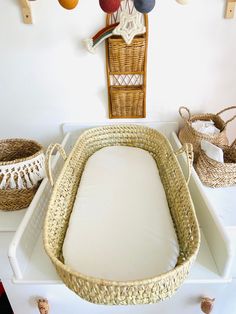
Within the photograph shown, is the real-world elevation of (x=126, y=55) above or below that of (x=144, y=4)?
below

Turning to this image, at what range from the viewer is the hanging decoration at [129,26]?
3.75 ft

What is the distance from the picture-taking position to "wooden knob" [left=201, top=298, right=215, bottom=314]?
890mm

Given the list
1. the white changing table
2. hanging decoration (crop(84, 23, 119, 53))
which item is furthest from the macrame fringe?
hanging decoration (crop(84, 23, 119, 53))

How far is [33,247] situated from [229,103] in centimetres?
119

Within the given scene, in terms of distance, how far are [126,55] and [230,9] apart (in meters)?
0.50

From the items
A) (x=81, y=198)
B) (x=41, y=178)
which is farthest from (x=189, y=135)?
(x=41, y=178)

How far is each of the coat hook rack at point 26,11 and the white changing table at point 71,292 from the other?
802 millimetres

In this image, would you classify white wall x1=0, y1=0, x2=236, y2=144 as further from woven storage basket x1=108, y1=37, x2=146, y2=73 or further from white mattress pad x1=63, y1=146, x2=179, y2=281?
white mattress pad x1=63, y1=146, x2=179, y2=281

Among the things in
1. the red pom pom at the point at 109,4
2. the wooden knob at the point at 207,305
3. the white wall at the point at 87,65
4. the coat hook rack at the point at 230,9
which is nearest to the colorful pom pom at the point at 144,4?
the red pom pom at the point at 109,4

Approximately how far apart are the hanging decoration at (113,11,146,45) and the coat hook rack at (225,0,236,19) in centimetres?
39

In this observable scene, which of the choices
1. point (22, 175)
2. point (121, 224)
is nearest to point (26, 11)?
point (22, 175)

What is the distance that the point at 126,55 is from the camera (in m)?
1.26

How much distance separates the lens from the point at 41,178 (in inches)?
45.6

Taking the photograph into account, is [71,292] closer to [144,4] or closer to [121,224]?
[121,224]
